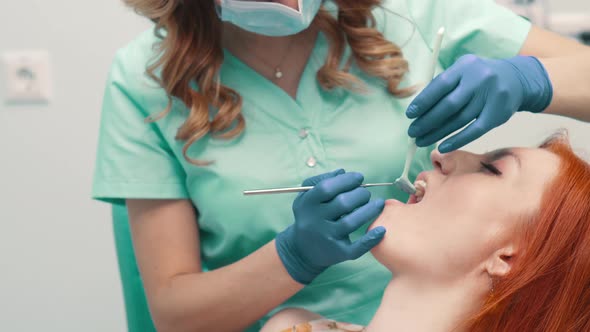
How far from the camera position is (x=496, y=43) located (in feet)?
4.52

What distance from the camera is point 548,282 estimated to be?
3.44 feet

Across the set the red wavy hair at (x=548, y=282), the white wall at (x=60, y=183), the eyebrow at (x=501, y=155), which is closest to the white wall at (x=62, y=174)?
the white wall at (x=60, y=183)

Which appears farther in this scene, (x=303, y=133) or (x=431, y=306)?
(x=303, y=133)

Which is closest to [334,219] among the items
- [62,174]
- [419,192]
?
[419,192]

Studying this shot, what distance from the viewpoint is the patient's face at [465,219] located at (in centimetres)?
108

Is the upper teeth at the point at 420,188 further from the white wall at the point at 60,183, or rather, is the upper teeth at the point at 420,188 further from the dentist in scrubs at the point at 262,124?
the white wall at the point at 60,183

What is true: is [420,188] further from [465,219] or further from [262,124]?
[262,124]

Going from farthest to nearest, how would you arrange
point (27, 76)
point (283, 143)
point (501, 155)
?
point (27, 76) < point (283, 143) < point (501, 155)

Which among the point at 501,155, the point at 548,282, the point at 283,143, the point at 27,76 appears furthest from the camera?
the point at 27,76

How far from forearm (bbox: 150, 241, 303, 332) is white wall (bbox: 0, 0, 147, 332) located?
0.85 m

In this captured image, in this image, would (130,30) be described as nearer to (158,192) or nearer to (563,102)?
(158,192)

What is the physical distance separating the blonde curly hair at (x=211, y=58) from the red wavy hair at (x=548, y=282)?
41 cm

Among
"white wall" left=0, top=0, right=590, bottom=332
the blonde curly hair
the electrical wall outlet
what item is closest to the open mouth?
the blonde curly hair

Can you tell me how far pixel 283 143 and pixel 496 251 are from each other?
17.1 inches
